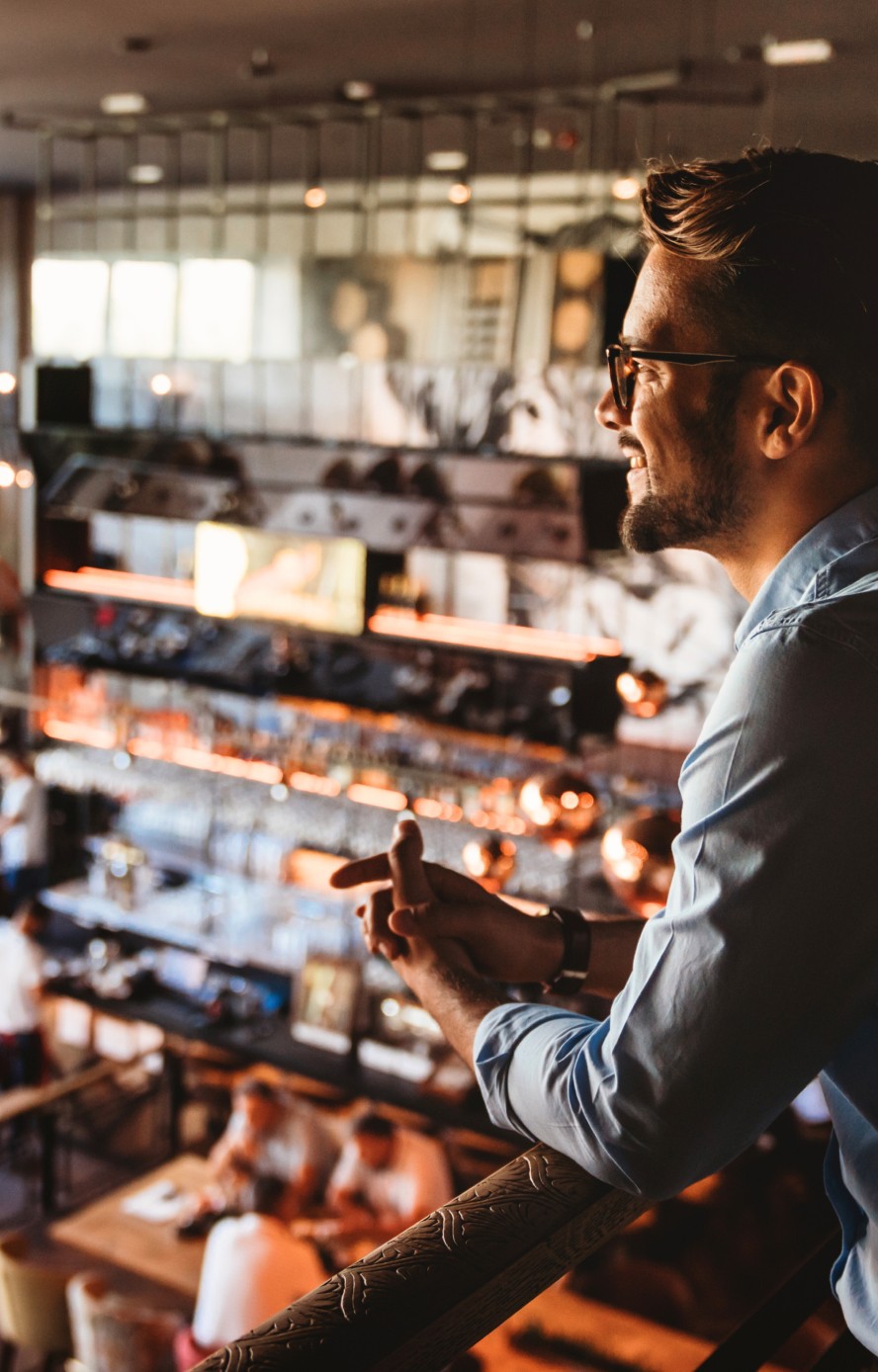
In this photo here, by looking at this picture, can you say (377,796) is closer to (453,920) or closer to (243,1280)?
(243,1280)

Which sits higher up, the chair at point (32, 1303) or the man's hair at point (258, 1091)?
the man's hair at point (258, 1091)

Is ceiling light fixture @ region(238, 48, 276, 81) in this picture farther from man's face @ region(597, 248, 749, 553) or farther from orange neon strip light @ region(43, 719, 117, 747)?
man's face @ region(597, 248, 749, 553)

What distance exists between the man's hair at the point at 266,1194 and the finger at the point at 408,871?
14.9ft

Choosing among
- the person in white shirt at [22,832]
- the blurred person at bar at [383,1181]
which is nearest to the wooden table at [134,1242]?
the blurred person at bar at [383,1181]

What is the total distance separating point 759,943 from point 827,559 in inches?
A: 13.0

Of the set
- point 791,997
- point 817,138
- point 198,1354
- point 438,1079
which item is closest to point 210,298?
point 817,138

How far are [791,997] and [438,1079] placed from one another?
17.1 feet

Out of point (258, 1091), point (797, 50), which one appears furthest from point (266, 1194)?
point (797, 50)

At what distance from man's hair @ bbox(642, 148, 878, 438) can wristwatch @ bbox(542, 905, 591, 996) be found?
64 centimetres

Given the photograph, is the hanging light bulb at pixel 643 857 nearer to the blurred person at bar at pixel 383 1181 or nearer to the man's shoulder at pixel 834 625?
the blurred person at bar at pixel 383 1181

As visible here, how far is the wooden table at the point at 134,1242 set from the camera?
210 inches

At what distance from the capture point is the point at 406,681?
7285mm

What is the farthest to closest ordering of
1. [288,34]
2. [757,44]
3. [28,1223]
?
1. [28,1223]
2. [288,34]
3. [757,44]

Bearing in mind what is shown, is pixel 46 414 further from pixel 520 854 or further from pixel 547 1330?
pixel 547 1330
